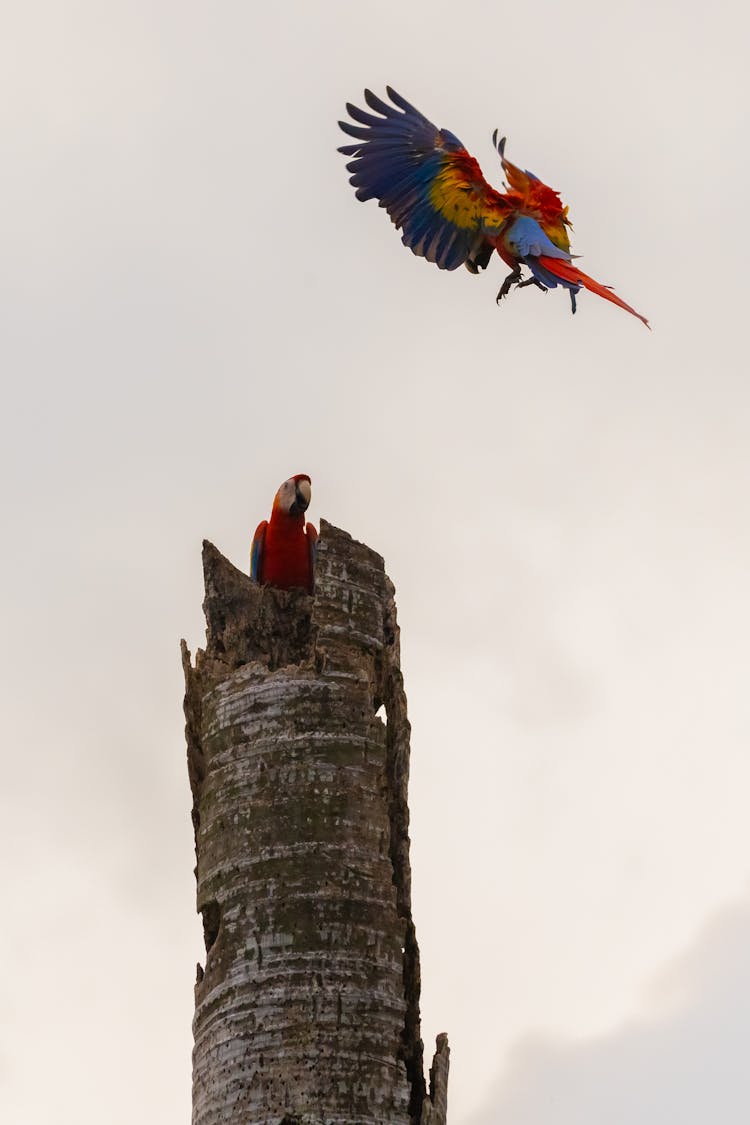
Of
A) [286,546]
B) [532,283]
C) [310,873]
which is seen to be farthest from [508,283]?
[310,873]

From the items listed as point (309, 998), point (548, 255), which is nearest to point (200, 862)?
point (309, 998)

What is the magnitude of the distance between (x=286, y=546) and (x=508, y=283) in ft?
7.64

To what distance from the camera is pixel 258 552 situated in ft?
29.1

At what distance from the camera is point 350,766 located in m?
5.31

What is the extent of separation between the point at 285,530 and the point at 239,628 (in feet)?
9.77

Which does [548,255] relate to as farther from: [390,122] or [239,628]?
[239,628]

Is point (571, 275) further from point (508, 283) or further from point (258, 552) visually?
point (258, 552)

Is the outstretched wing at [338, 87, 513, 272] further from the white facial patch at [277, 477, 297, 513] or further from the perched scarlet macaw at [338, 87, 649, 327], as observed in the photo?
the white facial patch at [277, 477, 297, 513]

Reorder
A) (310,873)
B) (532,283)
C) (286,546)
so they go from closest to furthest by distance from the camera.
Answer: (310,873)
(532,283)
(286,546)

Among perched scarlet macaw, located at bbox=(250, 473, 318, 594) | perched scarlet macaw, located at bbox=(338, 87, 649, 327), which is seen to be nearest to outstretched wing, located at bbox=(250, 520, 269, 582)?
perched scarlet macaw, located at bbox=(250, 473, 318, 594)

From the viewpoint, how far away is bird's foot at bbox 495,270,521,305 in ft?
23.8

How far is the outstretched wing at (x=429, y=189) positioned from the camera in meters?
7.38

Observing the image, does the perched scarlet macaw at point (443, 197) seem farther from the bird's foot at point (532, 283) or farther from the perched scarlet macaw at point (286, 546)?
the perched scarlet macaw at point (286, 546)

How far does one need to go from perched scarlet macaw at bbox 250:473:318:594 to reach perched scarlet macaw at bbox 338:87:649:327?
212 cm
